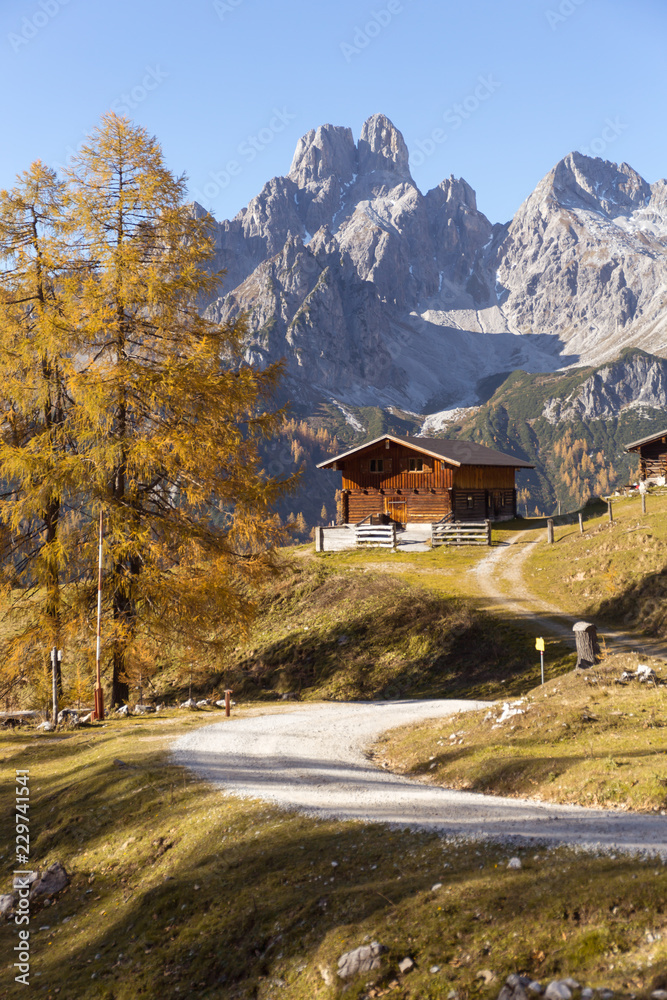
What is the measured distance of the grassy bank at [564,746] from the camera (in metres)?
9.41

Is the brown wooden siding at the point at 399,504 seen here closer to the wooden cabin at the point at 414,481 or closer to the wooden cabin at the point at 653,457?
the wooden cabin at the point at 414,481

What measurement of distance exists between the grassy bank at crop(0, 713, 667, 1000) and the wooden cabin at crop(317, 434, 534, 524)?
39.1m

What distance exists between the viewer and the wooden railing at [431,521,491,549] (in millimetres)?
38938

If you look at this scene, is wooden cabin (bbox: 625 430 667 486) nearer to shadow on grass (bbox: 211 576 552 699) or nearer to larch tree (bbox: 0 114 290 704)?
shadow on grass (bbox: 211 576 552 699)

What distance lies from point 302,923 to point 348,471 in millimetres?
45391

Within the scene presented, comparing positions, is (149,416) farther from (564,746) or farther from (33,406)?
(564,746)

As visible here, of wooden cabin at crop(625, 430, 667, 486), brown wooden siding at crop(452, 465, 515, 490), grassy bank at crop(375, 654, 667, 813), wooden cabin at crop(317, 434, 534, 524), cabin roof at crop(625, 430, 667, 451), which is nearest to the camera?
grassy bank at crop(375, 654, 667, 813)

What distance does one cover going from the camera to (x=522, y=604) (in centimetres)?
2550

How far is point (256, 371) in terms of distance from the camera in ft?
65.0

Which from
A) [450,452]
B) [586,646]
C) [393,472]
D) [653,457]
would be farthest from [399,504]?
[586,646]

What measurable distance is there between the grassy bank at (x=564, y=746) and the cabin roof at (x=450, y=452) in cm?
3229

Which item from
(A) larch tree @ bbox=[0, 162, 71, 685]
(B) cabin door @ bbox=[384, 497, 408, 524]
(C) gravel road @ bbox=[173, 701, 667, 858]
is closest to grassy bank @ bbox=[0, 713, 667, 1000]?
(C) gravel road @ bbox=[173, 701, 667, 858]

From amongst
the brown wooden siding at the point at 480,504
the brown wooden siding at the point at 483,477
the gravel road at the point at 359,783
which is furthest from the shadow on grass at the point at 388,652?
the brown wooden siding at the point at 480,504

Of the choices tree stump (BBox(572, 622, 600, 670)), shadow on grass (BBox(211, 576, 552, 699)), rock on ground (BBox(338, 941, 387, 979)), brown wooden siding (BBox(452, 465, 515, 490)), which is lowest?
shadow on grass (BBox(211, 576, 552, 699))
